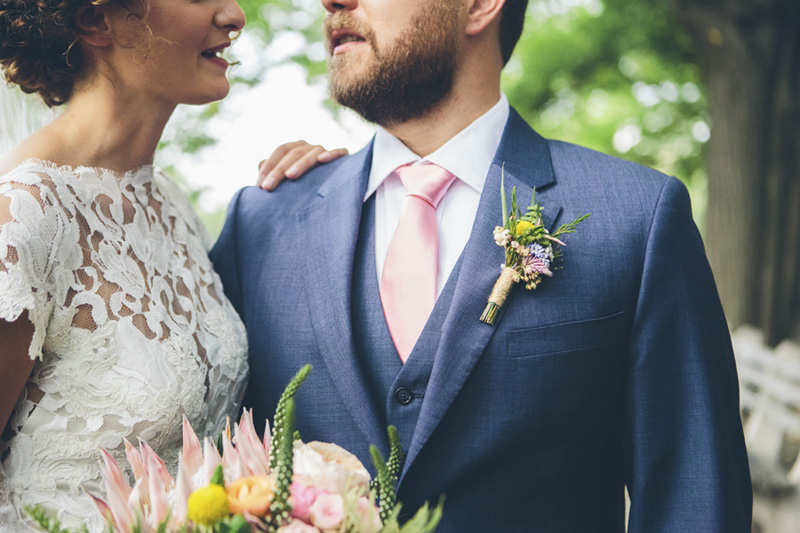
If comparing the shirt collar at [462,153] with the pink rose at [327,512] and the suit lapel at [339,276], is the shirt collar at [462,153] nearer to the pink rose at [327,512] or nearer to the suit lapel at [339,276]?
the suit lapel at [339,276]

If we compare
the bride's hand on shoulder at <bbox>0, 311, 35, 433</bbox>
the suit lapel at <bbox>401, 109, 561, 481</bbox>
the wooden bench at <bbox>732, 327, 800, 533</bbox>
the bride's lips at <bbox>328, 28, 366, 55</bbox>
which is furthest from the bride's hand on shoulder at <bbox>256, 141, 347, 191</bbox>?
the wooden bench at <bbox>732, 327, 800, 533</bbox>

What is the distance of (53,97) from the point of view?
240cm

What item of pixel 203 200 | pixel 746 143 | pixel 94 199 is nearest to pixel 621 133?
pixel 746 143

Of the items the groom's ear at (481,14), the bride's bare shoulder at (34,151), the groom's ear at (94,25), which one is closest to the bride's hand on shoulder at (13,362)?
the bride's bare shoulder at (34,151)

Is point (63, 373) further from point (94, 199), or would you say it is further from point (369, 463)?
point (369, 463)

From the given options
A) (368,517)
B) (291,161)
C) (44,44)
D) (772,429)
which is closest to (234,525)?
(368,517)

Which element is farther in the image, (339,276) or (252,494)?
(339,276)

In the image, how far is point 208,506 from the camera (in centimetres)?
129

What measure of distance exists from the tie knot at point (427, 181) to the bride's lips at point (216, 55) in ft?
2.24

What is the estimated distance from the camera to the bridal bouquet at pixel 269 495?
1.31 metres

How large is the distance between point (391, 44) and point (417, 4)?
17 centimetres

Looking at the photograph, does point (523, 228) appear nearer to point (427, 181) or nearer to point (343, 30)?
point (427, 181)

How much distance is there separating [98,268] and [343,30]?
46.6 inches

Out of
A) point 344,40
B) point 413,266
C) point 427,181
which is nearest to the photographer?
point 413,266
